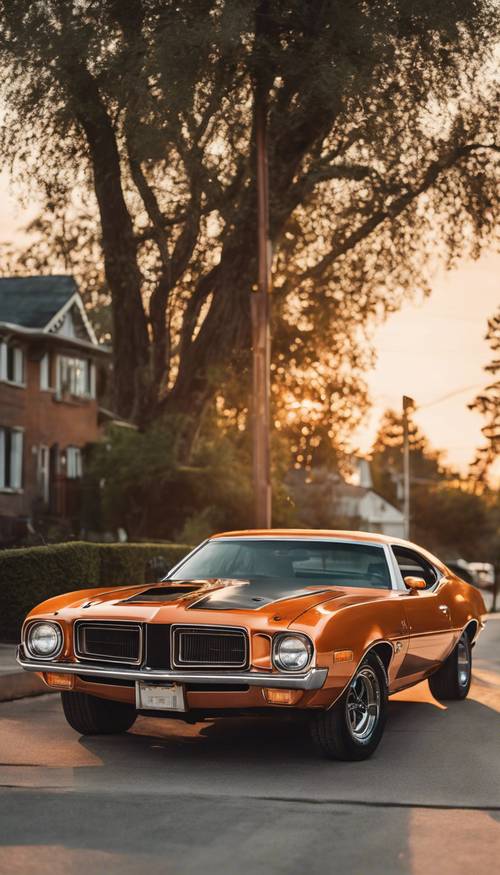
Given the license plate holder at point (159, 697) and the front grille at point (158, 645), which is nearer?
the license plate holder at point (159, 697)

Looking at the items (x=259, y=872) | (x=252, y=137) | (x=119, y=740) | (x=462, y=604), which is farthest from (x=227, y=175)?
(x=259, y=872)

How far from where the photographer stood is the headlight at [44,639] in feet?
29.6

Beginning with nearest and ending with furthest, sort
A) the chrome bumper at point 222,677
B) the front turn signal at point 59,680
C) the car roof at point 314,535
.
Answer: the chrome bumper at point 222,677 → the front turn signal at point 59,680 → the car roof at point 314,535

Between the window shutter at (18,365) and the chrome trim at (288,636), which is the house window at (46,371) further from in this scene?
the chrome trim at (288,636)

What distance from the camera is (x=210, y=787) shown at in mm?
7832

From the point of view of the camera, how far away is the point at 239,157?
29.2m

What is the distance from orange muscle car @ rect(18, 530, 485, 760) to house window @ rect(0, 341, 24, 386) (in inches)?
1143

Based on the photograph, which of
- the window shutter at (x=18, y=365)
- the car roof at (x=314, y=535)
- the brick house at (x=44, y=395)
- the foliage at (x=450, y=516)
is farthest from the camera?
the foliage at (x=450, y=516)

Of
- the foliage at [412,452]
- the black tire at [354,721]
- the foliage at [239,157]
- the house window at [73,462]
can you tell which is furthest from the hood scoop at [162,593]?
the foliage at [412,452]

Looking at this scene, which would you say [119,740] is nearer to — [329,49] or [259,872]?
[259,872]

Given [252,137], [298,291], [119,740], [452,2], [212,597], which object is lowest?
[119,740]

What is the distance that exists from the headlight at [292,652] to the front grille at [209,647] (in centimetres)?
18

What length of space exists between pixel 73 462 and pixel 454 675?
3181cm

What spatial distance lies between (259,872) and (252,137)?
24.1 meters
